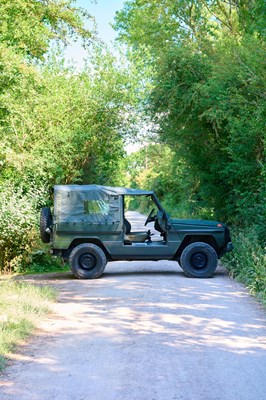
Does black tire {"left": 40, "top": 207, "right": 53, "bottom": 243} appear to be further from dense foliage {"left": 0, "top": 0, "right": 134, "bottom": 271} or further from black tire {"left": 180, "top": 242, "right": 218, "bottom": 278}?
black tire {"left": 180, "top": 242, "right": 218, "bottom": 278}

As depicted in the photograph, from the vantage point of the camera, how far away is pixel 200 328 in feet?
28.6

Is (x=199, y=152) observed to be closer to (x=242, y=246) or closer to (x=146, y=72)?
(x=146, y=72)

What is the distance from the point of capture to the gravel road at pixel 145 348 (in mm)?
5934

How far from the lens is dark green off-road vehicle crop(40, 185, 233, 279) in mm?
14352

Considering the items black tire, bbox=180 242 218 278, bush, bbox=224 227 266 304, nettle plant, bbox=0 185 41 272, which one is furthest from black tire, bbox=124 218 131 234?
nettle plant, bbox=0 185 41 272

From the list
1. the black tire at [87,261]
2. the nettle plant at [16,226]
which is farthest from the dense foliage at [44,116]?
the black tire at [87,261]

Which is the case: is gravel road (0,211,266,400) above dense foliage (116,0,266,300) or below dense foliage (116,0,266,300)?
below

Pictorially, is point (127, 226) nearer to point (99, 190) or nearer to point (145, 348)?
point (99, 190)

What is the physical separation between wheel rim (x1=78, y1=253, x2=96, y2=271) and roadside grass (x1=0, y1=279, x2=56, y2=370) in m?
2.35

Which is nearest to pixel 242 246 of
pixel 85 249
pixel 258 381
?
pixel 85 249

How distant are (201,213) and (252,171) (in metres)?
8.42

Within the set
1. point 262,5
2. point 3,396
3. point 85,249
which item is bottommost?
→ point 3,396

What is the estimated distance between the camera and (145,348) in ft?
24.9

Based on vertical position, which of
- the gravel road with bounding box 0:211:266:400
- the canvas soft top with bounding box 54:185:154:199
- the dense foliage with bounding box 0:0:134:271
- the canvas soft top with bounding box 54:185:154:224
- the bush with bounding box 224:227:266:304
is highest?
the dense foliage with bounding box 0:0:134:271
